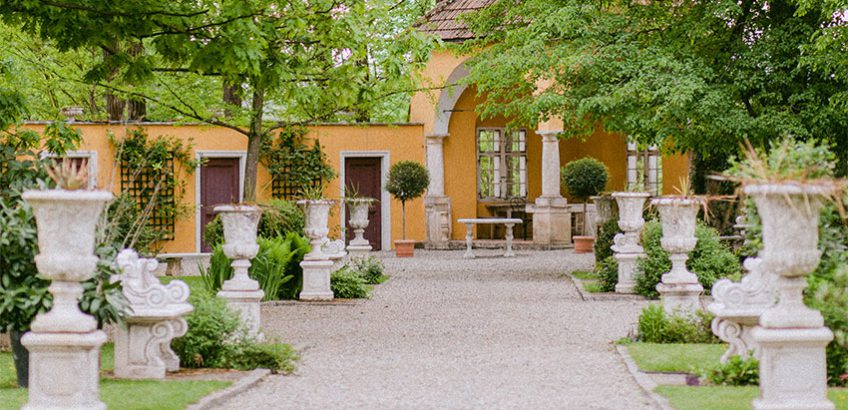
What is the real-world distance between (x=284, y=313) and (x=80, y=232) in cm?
774

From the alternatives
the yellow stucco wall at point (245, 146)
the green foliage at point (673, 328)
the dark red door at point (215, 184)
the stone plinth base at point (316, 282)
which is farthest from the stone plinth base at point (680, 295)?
the dark red door at point (215, 184)

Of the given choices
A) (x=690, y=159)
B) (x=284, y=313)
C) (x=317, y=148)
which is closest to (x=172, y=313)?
(x=284, y=313)

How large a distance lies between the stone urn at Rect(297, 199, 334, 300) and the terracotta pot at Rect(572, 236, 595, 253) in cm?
1035

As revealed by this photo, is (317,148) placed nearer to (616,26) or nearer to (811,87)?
(616,26)

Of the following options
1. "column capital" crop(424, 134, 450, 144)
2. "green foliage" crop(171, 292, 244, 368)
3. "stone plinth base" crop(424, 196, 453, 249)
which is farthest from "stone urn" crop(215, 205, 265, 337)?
"column capital" crop(424, 134, 450, 144)

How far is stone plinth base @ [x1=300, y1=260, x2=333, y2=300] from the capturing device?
1475 centimetres

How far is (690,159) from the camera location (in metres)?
20.9

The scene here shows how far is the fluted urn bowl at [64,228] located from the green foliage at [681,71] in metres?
10.8

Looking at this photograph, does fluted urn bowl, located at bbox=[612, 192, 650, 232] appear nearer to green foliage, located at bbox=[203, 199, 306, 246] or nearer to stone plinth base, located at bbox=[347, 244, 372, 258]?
green foliage, located at bbox=[203, 199, 306, 246]

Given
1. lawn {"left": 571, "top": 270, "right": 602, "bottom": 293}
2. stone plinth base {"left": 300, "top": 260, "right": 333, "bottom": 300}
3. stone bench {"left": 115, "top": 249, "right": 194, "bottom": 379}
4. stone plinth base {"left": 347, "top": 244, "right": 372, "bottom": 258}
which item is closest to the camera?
stone bench {"left": 115, "top": 249, "right": 194, "bottom": 379}

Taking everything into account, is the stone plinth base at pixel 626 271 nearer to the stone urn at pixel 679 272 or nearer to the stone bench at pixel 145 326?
the stone urn at pixel 679 272

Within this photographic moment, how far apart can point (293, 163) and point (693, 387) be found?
59.7 feet

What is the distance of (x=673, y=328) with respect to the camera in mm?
10109

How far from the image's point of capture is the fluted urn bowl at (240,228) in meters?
9.97
